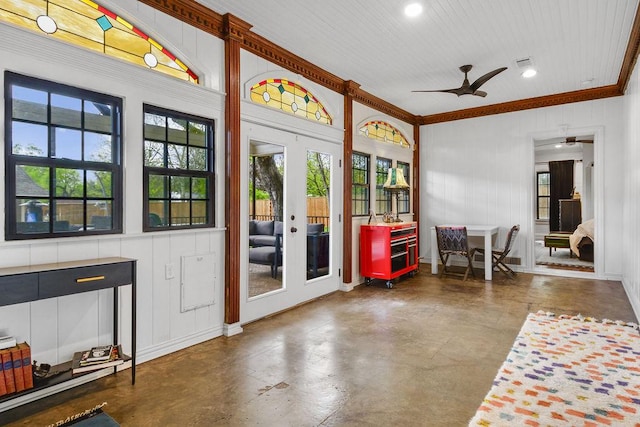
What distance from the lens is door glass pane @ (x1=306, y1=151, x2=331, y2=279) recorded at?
5086 mm

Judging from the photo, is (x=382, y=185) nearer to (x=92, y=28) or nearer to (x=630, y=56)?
(x=630, y=56)

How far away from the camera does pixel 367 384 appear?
2643 mm

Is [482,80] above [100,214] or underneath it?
above

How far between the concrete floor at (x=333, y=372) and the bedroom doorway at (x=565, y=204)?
312cm

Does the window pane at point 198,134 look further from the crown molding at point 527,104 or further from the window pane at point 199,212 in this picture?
the crown molding at point 527,104

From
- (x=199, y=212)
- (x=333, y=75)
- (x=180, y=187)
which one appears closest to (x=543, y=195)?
(x=333, y=75)

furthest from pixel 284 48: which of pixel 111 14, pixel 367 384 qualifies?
pixel 367 384

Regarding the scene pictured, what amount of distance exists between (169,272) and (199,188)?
32.0 inches

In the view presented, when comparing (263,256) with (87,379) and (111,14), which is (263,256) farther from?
(111,14)

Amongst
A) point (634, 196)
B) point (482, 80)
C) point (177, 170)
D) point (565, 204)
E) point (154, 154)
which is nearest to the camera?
point (154, 154)

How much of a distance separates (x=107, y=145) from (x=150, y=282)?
3.74ft

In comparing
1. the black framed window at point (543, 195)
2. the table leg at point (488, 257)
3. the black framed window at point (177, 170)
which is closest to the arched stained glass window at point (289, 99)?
the black framed window at point (177, 170)

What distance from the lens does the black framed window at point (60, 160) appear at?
7.88ft

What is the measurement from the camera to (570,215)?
31.6 feet
